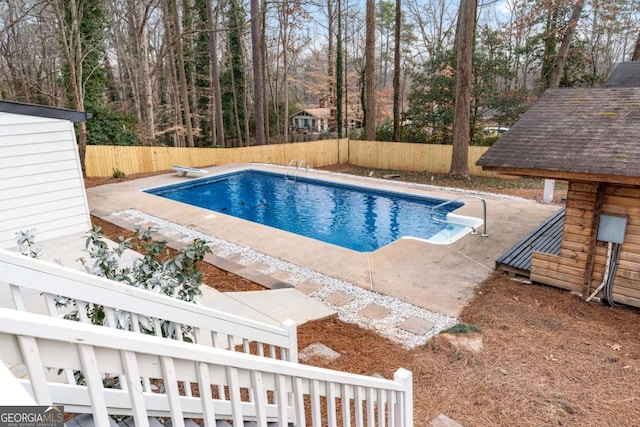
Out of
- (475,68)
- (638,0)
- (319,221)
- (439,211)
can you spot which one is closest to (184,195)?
(319,221)

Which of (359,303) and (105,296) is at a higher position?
(105,296)

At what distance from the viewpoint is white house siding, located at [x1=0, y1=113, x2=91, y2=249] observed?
6734 millimetres

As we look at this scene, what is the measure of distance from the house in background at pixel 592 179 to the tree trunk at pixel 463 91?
7.85 meters

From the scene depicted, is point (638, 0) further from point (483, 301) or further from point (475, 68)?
point (483, 301)

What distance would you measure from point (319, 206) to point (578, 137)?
7404 mm

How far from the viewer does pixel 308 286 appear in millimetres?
5793

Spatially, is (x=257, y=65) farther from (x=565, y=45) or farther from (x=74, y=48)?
(x=565, y=45)

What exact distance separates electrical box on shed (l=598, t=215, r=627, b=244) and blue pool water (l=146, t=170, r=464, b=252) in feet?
13.9

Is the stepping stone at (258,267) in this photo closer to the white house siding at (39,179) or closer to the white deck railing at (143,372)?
the white house siding at (39,179)

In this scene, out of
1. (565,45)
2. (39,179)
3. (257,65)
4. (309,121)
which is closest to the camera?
(39,179)

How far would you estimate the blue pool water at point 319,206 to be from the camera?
968 cm

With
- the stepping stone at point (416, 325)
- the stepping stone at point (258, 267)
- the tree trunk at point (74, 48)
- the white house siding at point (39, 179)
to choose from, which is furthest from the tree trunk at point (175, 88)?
the stepping stone at point (416, 325)

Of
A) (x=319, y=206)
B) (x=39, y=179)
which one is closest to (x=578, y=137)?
(x=319, y=206)

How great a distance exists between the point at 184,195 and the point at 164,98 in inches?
570
